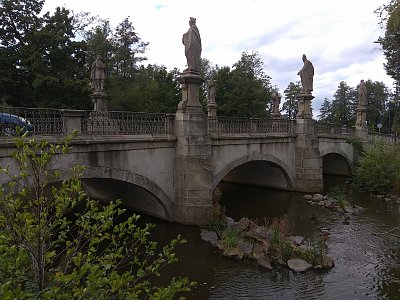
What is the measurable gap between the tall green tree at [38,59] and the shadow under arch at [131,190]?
25.7 feet

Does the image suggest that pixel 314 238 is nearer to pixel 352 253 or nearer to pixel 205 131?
pixel 352 253

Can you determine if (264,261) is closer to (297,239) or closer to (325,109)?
(297,239)

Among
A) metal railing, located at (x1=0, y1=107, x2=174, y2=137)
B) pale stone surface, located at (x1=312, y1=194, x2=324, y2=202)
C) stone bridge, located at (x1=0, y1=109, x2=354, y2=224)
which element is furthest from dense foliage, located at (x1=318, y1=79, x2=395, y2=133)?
metal railing, located at (x1=0, y1=107, x2=174, y2=137)

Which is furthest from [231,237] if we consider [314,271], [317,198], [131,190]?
[317,198]

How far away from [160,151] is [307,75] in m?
11.0

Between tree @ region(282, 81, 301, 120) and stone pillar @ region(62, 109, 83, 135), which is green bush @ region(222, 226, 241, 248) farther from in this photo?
tree @ region(282, 81, 301, 120)

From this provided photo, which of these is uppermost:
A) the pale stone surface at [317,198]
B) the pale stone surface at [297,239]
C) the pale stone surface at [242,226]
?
the pale stone surface at [317,198]

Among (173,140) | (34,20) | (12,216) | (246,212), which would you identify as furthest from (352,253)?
(34,20)

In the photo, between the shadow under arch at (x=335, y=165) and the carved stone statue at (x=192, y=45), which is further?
the shadow under arch at (x=335, y=165)

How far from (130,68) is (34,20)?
11.5 metres

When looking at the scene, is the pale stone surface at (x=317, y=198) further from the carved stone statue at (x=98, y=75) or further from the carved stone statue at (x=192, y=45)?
the carved stone statue at (x=98, y=75)

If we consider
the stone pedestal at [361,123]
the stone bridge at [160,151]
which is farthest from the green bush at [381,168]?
the stone bridge at [160,151]

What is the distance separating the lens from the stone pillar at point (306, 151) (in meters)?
19.9

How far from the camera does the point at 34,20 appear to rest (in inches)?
925
